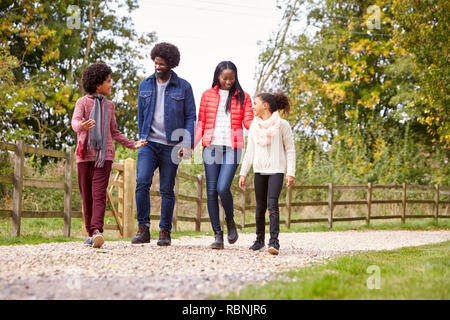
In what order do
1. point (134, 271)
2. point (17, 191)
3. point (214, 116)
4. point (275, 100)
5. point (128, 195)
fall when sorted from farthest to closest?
1. point (128, 195)
2. point (17, 191)
3. point (275, 100)
4. point (214, 116)
5. point (134, 271)


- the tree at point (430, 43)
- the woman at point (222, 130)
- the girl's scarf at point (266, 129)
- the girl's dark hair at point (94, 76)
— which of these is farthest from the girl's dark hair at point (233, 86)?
the tree at point (430, 43)

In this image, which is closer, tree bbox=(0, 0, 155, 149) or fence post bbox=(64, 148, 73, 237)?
fence post bbox=(64, 148, 73, 237)

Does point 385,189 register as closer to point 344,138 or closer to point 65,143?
point 344,138

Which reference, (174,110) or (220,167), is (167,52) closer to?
(174,110)

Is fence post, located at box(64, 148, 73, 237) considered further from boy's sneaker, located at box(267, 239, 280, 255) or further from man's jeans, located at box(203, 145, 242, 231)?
boy's sneaker, located at box(267, 239, 280, 255)

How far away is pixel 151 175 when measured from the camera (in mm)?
5273

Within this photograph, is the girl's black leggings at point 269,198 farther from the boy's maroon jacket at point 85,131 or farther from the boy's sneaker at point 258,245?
the boy's maroon jacket at point 85,131

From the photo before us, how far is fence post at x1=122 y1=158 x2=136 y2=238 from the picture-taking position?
8.23 meters

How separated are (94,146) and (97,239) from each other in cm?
85

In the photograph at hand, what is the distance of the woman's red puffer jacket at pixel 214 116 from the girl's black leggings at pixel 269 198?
424 mm

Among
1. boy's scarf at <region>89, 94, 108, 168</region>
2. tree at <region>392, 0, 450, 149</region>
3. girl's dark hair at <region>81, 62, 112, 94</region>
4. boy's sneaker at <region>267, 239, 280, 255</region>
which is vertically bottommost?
boy's sneaker at <region>267, 239, 280, 255</region>

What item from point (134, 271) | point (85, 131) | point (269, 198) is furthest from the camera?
point (269, 198)

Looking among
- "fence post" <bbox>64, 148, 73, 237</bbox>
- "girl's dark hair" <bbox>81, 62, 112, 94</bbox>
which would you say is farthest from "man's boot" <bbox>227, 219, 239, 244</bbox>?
"fence post" <bbox>64, 148, 73, 237</bbox>

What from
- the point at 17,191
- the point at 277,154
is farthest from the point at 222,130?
the point at 17,191
